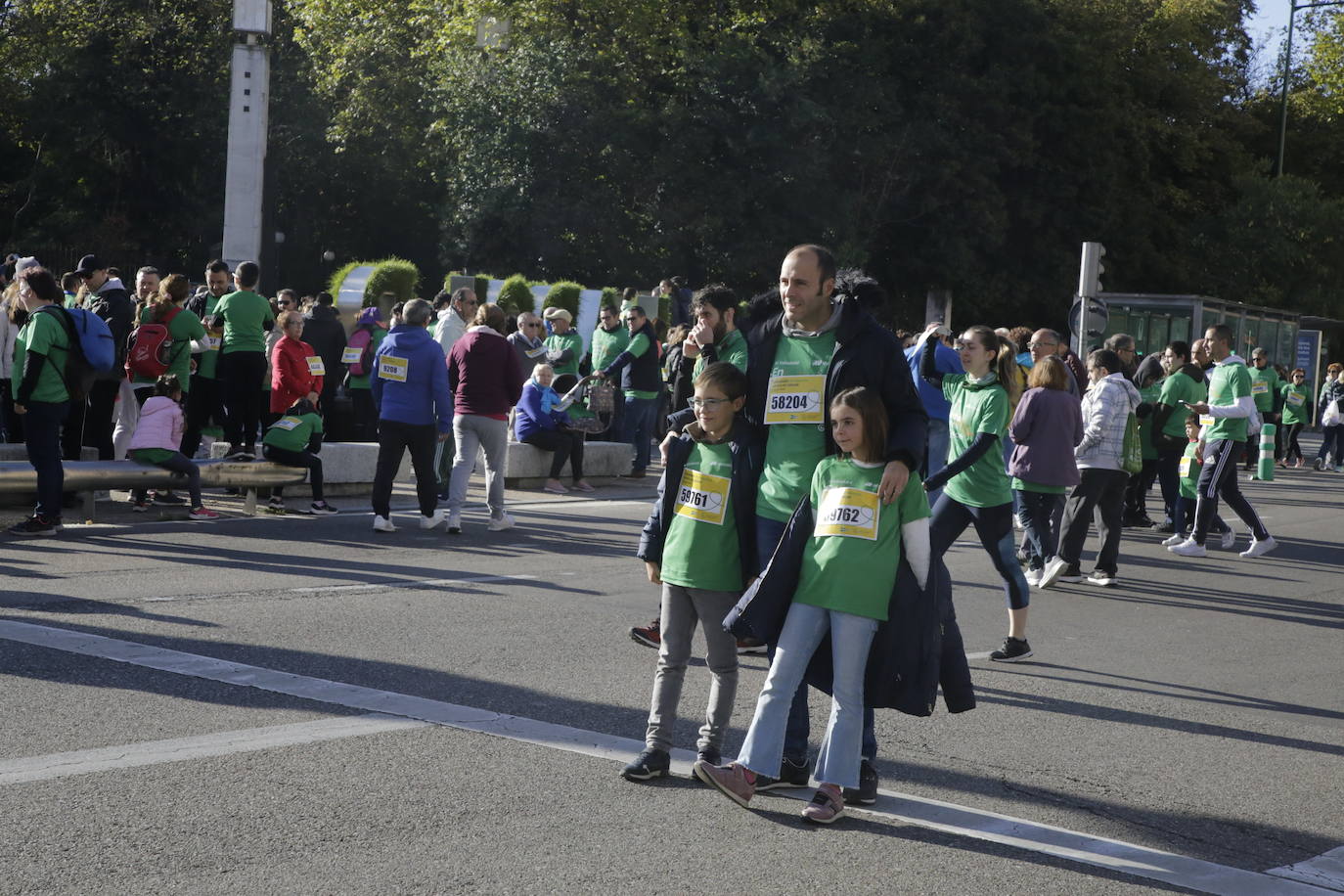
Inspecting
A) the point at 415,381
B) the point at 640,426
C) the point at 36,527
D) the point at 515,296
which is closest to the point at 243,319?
the point at 415,381

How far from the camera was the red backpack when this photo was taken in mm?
12836

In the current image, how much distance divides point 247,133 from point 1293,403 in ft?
58.8

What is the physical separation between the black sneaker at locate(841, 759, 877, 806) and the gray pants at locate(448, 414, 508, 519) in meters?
7.45

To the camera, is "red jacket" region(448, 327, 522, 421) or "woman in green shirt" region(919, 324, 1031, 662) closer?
"woman in green shirt" region(919, 324, 1031, 662)

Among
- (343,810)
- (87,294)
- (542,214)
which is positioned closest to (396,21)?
(542,214)

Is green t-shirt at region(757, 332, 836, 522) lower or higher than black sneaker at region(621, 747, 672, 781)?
higher

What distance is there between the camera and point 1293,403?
2756 centimetres

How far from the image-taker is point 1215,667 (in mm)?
8547

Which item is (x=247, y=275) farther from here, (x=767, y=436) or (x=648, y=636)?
(x=767, y=436)

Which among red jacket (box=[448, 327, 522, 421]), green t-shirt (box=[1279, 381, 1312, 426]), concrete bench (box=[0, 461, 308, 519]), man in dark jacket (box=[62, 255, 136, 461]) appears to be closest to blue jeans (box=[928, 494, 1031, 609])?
red jacket (box=[448, 327, 522, 421])

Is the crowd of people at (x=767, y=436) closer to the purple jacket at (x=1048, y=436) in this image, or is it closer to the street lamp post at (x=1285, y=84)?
the purple jacket at (x=1048, y=436)

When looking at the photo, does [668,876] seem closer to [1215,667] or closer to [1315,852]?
[1315,852]

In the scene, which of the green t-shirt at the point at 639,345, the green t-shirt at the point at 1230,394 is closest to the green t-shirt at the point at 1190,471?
the green t-shirt at the point at 1230,394

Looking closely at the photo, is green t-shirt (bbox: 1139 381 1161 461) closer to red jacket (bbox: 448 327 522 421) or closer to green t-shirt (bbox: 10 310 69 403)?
red jacket (bbox: 448 327 522 421)
